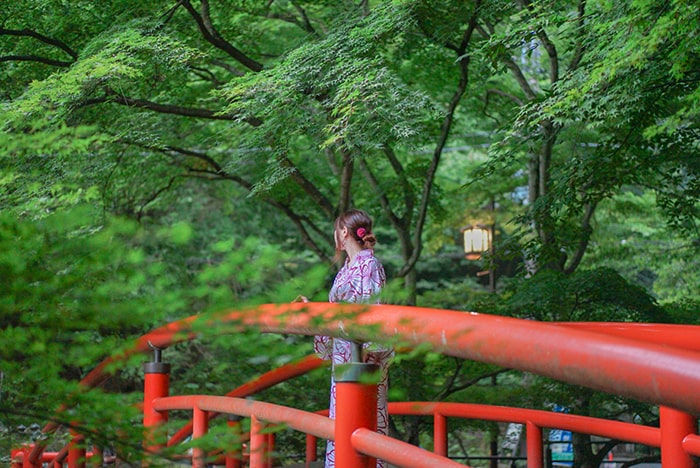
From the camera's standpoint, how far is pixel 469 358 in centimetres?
159

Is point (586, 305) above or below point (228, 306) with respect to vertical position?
above

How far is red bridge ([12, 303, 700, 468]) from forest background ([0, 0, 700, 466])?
0.28ft

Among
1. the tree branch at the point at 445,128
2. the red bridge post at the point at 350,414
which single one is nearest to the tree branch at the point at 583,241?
the tree branch at the point at 445,128

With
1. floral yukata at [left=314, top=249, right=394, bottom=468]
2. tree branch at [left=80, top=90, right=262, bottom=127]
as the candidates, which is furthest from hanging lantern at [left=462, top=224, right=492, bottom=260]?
floral yukata at [left=314, top=249, right=394, bottom=468]

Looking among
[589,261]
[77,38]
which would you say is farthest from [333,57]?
[589,261]

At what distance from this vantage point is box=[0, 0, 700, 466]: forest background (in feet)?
6.61

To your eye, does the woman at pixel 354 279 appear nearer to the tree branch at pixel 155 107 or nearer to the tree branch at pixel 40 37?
the tree branch at pixel 155 107

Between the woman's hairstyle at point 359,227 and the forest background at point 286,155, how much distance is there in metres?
0.38

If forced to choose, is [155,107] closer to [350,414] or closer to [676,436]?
[676,436]

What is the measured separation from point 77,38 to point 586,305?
483 centimetres

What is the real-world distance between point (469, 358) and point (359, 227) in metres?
2.33

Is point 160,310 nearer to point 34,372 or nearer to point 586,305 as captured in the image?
point 34,372

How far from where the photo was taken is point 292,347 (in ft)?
6.64

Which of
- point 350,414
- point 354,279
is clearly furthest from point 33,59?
point 350,414
